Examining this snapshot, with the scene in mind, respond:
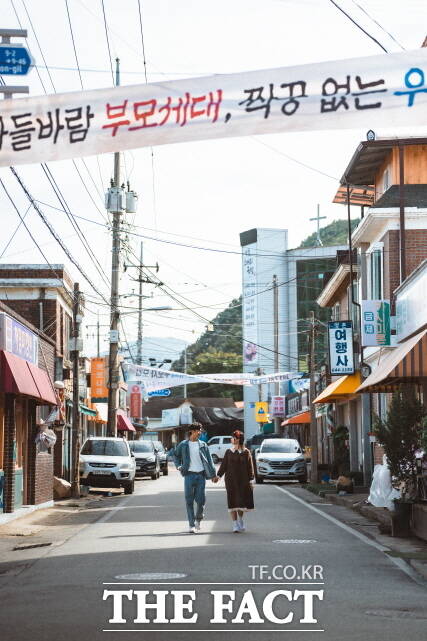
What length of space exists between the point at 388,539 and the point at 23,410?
11002mm

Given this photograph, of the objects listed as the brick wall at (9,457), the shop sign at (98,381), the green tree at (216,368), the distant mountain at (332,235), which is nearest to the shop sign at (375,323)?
the brick wall at (9,457)

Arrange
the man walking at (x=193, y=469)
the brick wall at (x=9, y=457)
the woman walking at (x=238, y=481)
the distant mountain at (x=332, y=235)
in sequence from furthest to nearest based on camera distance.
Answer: the distant mountain at (x=332, y=235) → the brick wall at (x=9, y=457) → the woman walking at (x=238, y=481) → the man walking at (x=193, y=469)

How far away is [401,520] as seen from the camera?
17406 millimetres

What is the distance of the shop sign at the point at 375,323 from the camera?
26.8 metres

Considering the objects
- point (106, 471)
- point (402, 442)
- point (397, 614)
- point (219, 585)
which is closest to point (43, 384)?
point (106, 471)

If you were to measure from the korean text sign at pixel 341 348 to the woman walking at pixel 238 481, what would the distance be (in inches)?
587

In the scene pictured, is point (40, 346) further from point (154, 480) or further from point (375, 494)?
point (154, 480)

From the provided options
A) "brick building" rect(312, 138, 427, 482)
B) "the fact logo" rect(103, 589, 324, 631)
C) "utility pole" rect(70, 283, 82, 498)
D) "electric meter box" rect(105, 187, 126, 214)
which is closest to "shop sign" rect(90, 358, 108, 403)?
"electric meter box" rect(105, 187, 126, 214)

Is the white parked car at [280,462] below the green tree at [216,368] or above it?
below

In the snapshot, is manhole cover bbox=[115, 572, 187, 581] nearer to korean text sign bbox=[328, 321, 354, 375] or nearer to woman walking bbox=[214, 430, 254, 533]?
woman walking bbox=[214, 430, 254, 533]

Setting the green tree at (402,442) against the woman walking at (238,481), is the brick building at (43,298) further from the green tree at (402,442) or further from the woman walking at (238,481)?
the green tree at (402,442)

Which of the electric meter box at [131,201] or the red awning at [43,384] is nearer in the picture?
the red awning at [43,384]

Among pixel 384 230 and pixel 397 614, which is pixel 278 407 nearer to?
pixel 384 230

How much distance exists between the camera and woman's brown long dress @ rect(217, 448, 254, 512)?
1806 cm
